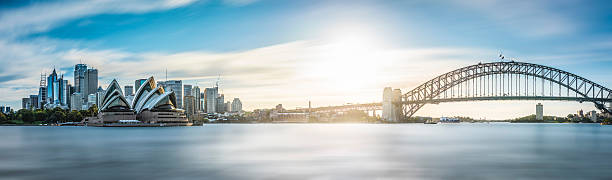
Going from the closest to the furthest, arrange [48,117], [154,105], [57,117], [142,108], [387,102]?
[154,105] → [142,108] → [387,102] → [57,117] → [48,117]

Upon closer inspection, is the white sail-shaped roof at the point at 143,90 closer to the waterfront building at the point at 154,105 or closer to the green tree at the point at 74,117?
the waterfront building at the point at 154,105

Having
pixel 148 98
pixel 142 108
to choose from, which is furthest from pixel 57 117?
pixel 148 98

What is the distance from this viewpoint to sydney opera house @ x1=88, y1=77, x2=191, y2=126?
379ft

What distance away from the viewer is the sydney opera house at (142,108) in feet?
379

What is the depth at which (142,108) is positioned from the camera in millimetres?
118250

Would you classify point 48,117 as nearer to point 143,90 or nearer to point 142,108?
point 143,90

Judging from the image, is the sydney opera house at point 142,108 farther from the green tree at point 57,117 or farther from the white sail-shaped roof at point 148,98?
the green tree at point 57,117

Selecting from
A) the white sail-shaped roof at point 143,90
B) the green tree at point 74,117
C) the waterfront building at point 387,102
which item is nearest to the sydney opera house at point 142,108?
the white sail-shaped roof at point 143,90

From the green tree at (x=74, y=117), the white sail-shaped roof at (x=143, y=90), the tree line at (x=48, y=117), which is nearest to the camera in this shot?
the white sail-shaped roof at (x=143, y=90)

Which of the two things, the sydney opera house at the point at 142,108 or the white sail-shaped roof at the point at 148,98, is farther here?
the white sail-shaped roof at the point at 148,98

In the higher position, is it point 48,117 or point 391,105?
point 391,105

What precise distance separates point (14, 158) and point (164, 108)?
286 feet

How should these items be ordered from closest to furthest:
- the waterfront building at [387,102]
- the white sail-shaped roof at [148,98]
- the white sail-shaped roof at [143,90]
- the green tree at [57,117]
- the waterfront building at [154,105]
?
the waterfront building at [154,105] → the white sail-shaped roof at [148,98] → the waterfront building at [387,102] → the white sail-shaped roof at [143,90] → the green tree at [57,117]

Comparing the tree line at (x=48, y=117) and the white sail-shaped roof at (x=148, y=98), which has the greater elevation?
the white sail-shaped roof at (x=148, y=98)
